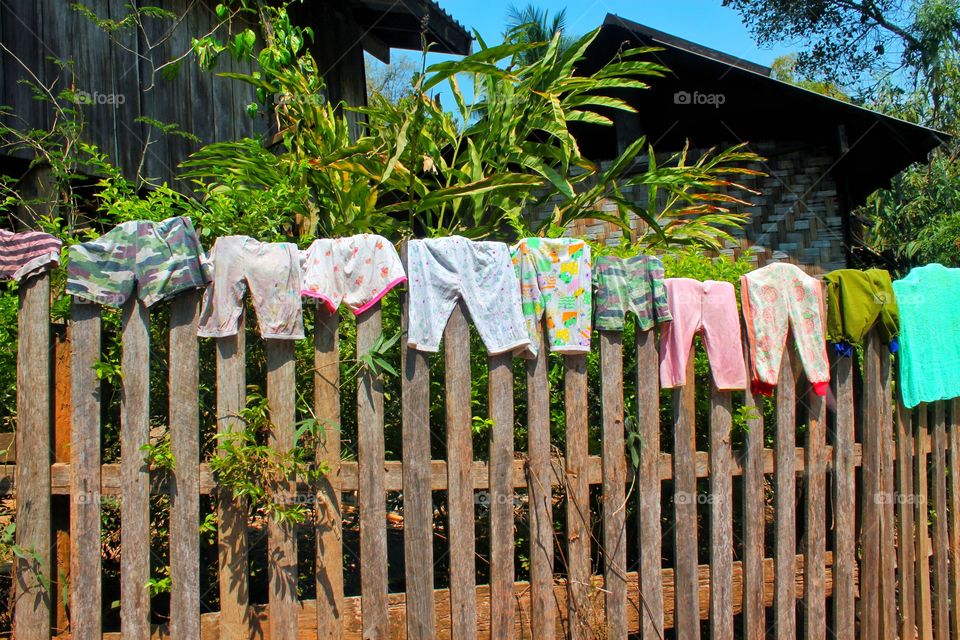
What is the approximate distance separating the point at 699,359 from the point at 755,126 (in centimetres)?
485

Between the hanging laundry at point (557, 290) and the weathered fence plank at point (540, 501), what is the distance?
91 mm

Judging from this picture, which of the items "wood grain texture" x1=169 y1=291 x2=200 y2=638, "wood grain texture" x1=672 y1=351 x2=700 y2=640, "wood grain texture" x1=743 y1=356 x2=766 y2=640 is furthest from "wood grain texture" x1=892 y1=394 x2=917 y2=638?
"wood grain texture" x1=169 y1=291 x2=200 y2=638

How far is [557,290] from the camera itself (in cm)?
319

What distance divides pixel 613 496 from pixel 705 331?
2.72 feet

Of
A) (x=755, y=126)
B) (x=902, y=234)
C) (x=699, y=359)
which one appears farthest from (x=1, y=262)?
(x=902, y=234)

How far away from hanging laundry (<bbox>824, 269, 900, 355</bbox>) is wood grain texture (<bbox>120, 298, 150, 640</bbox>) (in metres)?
2.99

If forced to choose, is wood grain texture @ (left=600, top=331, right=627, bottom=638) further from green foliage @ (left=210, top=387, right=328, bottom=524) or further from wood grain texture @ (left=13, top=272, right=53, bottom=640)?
wood grain texture @ (left=13, top=272, right=53, bottom=640)

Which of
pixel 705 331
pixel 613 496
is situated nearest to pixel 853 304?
pixel 705 331

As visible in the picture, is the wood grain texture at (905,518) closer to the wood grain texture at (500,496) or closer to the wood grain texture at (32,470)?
the wood grain texture at (500,496)

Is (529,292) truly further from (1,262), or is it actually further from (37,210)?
(37,210)

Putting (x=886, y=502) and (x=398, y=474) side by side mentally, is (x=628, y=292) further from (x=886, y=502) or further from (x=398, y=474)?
(x=886, y=502)

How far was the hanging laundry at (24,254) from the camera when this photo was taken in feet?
Result: 9.01

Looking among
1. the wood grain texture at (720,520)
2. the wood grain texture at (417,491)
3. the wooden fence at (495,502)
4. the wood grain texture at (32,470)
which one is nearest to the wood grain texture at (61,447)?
the wooden fence at (495,502)

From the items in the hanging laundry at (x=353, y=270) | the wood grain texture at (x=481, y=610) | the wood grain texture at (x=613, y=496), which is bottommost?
the wood grain texture at (x=481, y=610)
